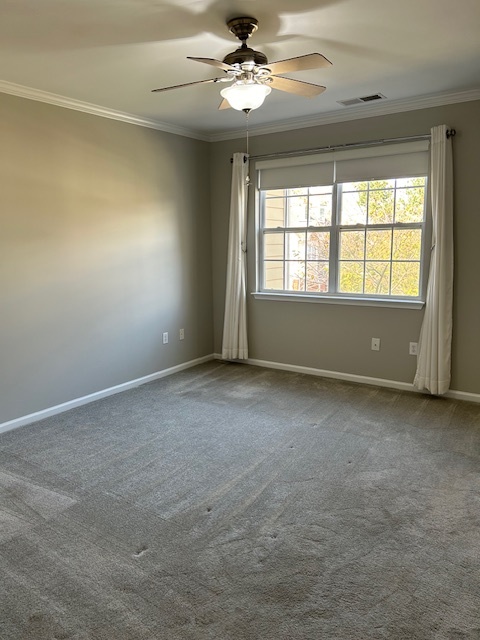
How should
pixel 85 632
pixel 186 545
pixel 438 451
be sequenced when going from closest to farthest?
pixel 85 632, pixel 186 545, pixel 438 451

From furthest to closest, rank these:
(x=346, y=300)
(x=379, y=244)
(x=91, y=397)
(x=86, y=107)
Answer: (x=346, y=300)
(x=379, y=244)
(x=91, y=397)
(x=86, y=107)

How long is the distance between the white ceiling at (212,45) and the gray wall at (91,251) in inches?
15.5

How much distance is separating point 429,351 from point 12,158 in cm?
372

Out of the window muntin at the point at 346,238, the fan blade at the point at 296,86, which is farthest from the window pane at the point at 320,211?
the fan blade at the point at 296,86

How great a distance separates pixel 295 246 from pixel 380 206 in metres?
0.97

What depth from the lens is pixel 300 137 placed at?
4680 millimetres

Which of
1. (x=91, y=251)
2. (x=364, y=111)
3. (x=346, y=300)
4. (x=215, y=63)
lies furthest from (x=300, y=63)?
(x=346, y=300)

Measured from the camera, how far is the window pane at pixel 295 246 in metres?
4.91

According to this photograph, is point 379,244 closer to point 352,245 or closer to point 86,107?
point 352,245

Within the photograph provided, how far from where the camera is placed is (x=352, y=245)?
4.59 m

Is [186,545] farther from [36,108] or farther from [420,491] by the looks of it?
[36,108]

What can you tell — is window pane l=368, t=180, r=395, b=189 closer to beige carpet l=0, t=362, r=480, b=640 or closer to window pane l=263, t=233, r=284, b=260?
window pane l=263, t=233, r=284, b=260

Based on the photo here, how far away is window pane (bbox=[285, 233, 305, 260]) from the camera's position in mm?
4910

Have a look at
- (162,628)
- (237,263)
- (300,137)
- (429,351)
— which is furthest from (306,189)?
(162,628)
